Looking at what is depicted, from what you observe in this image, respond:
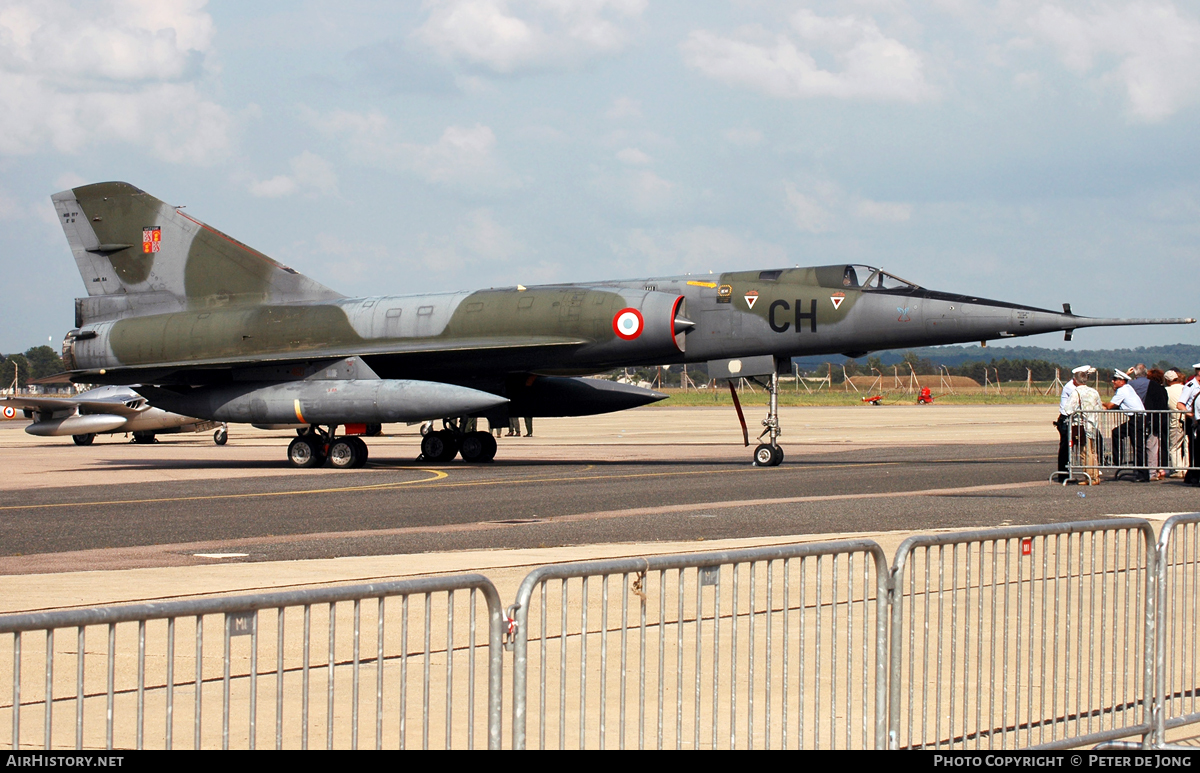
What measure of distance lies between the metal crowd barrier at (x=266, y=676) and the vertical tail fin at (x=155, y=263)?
58.3 feet

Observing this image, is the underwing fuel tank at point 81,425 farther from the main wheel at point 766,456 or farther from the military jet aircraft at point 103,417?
the main wheel at point 766,456

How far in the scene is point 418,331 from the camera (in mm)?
23359

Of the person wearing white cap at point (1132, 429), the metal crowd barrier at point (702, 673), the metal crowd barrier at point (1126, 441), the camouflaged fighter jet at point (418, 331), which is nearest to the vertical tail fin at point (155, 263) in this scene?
the camouflaged fighter jet at point (418, 331)

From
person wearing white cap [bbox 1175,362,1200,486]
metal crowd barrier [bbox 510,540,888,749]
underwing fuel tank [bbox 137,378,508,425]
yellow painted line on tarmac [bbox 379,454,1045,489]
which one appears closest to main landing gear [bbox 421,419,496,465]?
underwing fuel tank [bbox 137,378,508,425]

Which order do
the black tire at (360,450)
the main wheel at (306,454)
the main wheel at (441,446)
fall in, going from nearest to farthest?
the black tire at (360,450)
the main wheel at (306,454)
the main wheel at (441,446)

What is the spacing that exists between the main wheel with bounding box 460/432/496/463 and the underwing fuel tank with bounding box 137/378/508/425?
102 inches

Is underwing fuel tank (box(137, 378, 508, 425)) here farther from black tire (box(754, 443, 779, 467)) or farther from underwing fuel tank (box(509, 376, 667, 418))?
black tire (box(754, 443, 779, 467))

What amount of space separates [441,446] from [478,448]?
887mm

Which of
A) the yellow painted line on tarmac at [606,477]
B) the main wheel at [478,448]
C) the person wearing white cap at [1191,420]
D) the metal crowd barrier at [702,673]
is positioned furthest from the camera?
the main wheel at [478,448]

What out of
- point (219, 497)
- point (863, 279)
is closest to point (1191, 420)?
point (863, 279)

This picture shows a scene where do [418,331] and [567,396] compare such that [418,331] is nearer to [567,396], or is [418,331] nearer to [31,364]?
[567,396]

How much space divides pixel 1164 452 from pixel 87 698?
55.7 feet

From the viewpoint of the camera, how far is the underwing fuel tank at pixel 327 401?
69.8 feet

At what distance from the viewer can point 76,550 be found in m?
11.7
